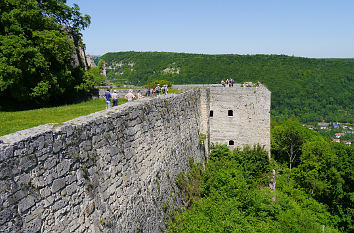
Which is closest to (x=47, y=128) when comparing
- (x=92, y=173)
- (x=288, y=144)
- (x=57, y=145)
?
(x=57, y=145)

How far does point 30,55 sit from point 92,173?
1276 centimetres

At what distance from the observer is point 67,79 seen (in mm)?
18891

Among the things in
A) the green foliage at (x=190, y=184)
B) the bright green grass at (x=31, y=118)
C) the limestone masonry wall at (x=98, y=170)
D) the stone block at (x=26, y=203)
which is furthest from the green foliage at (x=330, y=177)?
the stone block at (x=26, y=203)

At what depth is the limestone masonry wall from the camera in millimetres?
4191

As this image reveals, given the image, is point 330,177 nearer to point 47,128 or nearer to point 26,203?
point 47,128

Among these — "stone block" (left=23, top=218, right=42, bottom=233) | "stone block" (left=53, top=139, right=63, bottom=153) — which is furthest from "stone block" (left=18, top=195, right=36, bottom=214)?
"stone block" (left=53, top=139, right=63, bottom=153)

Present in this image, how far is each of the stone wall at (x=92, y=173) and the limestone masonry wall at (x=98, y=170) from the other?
1cm

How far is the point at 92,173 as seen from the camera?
595 centimetres

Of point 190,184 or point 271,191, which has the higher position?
point 190,184

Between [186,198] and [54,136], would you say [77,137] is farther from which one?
[186,198]

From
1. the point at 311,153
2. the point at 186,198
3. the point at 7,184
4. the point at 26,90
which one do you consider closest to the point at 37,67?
the point at 26,90

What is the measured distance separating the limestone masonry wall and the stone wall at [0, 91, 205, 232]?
0.01m

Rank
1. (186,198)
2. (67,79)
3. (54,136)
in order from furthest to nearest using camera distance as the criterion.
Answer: (67,79) < (186,198) < (54,136)

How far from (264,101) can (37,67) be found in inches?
638
